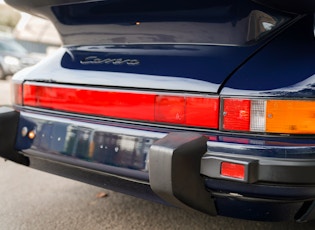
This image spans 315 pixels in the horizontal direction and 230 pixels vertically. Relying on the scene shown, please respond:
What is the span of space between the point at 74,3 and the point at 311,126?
1394 mm

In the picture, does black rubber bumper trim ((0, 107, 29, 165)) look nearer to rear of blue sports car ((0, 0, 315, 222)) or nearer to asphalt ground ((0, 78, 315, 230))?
rear of blue sports car ((0, 0, 315, 222))

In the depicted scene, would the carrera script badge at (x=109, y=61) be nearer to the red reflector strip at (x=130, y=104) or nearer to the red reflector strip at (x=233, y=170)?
the red reflector strip at (x=130, y=104)

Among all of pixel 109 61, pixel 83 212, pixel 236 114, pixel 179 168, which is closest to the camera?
pixel 179 168

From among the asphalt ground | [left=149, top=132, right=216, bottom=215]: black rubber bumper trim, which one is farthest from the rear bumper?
the asphalt ground

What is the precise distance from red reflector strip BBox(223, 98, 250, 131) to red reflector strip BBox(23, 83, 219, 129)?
0.05 m

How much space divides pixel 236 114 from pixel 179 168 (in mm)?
359

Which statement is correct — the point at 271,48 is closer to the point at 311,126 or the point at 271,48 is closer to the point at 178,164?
the point at 311,126

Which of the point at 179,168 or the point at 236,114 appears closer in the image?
the point at 179,168

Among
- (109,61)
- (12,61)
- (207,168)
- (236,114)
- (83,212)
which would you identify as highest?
(12,61)

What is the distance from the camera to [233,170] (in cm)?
166

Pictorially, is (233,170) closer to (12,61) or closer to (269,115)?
(269,115)

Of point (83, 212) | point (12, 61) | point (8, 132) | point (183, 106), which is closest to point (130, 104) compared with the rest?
point (183, 106)

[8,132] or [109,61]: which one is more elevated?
[109,61]

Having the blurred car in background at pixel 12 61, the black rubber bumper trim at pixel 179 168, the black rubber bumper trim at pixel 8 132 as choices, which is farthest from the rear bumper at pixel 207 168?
the blurred car in background at pixel 12 61
